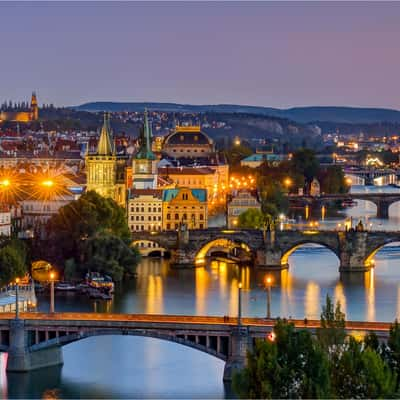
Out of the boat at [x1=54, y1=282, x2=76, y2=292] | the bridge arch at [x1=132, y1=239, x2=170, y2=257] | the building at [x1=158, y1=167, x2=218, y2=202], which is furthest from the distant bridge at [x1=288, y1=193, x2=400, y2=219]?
the boat at [x1=54, y1=282, x2=76, y2=292]

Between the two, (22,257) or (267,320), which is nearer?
(267,320)

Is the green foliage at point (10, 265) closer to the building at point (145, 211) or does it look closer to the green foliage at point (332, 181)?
the building at point (145, 211)

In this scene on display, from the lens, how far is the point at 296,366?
2198cm

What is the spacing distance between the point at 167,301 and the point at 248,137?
112367 mm

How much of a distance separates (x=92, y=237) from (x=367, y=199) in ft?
78.8

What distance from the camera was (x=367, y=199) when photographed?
2490 inches

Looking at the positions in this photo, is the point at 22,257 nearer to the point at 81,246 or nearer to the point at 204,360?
the point at 81,246

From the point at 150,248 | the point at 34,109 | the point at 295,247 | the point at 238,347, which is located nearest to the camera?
the point at 238,347

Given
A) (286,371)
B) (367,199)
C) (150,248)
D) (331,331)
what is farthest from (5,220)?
(367,199)

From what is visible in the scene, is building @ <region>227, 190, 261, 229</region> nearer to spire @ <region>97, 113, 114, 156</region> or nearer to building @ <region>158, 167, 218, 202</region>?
spire @ <region>97, 113, 114, 156</region>

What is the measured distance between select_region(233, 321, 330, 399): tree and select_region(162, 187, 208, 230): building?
2644 centimetres

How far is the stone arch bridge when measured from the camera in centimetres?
4341

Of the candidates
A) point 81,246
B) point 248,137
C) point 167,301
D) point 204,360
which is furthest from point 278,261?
point 248,137

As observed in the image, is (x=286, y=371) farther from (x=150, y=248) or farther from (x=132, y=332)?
(x=150, y=248)
